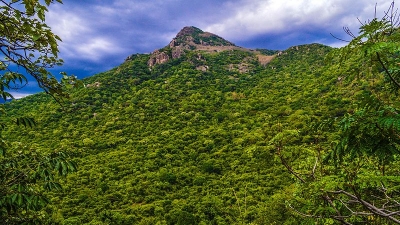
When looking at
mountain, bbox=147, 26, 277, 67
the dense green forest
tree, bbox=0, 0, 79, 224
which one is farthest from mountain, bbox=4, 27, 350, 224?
tree, bbox=0, 0, 79, 224

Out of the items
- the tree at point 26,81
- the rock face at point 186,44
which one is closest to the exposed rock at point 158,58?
the rock face at point 186,44

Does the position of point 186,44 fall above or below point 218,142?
above

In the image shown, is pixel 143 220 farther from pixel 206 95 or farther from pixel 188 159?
pixel 206 95

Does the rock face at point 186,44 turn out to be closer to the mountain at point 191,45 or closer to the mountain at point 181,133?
the mountain at point 191,45

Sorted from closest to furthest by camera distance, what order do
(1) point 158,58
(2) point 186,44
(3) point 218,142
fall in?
(3) point 218,142
(1) point 158,58
(2) point 186,44

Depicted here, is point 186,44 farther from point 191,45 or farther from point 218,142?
point 218,142

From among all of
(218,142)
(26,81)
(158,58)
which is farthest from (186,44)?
(26,81)

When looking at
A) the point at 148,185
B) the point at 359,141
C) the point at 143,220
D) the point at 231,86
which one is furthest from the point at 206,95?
Answer: the point at 359,141
